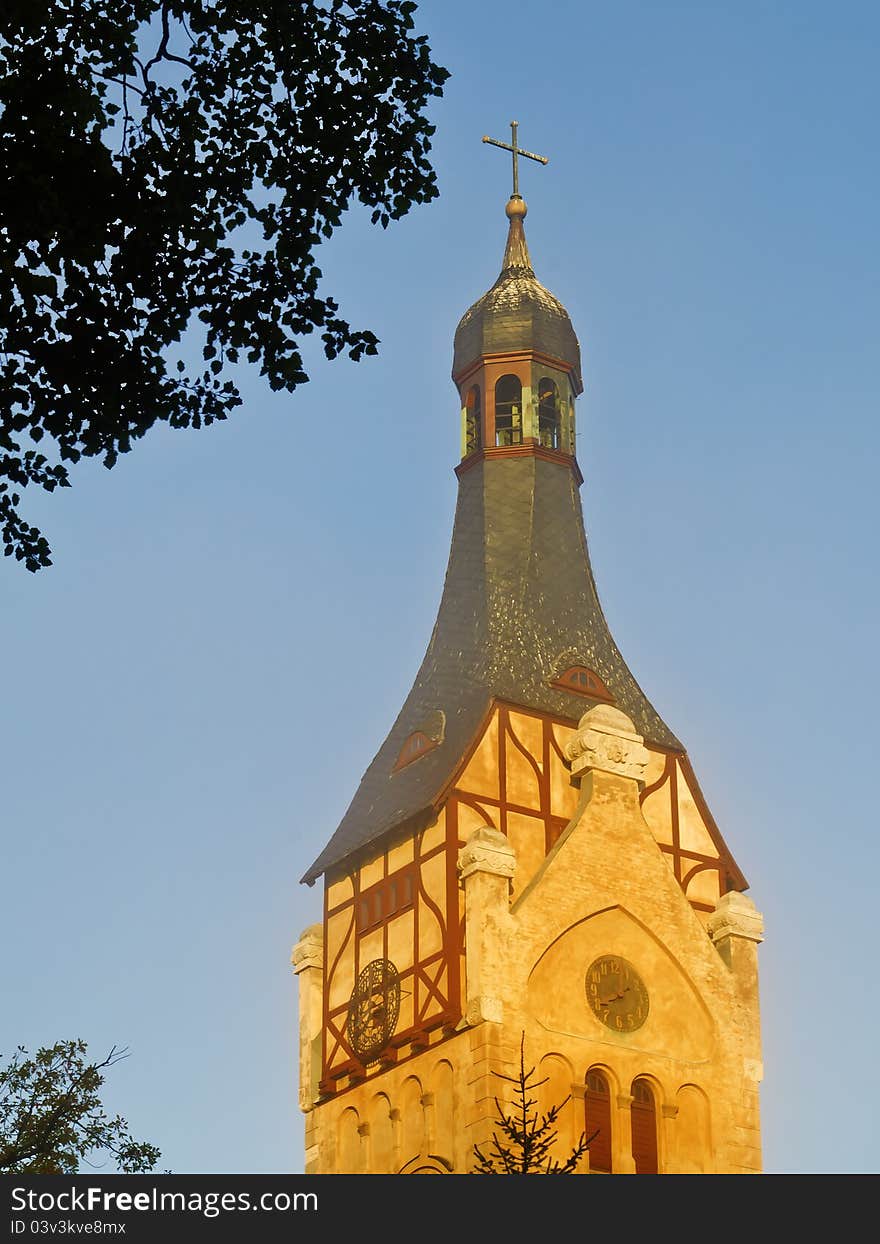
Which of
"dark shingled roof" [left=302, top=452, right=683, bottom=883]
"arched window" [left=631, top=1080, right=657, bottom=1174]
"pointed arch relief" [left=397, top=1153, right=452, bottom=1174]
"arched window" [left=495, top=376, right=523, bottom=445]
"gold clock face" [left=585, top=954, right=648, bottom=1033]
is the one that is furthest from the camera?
"arched window" [left=495, top=376, right=523, bottom=445]

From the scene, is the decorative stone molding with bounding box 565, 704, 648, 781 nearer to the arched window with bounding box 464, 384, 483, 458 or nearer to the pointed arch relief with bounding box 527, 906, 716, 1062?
the pointed arch relief with bounding box 527, 906, 716, 1062

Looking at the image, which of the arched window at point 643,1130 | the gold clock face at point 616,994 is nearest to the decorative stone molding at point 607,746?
the gold clock face at point 616,994

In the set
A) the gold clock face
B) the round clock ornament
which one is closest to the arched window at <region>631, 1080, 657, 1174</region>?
the gold clock face

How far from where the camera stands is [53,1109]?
26844mm

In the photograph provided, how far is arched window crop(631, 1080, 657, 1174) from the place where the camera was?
39500mm

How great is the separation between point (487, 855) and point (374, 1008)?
3.69 m

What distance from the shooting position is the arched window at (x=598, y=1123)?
128ft

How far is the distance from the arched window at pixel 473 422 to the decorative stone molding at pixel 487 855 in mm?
10588

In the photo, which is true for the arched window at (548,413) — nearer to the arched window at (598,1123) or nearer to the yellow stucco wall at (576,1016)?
the yellow stucco wall at (576,1016)

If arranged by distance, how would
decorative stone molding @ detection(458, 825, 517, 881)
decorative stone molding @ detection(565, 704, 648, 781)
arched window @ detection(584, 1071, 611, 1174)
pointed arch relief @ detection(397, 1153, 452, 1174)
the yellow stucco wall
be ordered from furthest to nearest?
decorative stone molding @ detection(565, 704, 648, 781), decorative stone molding @ detection(458, 825, 517, 881), arched window @ detection(584, 1071, 611, 1174), the yellow stucco wall, pointed arch relief @ detection(397, 1153, 452, 1174)

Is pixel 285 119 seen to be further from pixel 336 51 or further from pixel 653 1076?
pixel 653 1076

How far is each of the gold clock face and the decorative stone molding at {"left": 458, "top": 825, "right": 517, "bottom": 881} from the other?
242cm
